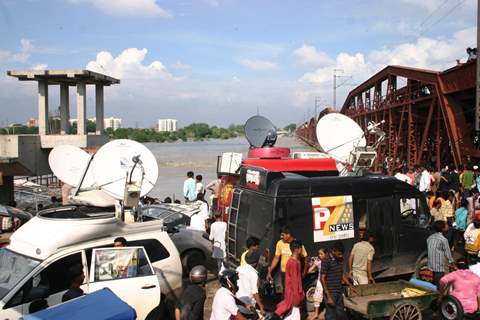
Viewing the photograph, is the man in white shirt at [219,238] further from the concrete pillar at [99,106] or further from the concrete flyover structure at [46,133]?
the concrete pillar at [99,106]

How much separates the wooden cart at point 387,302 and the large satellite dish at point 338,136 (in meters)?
6.96

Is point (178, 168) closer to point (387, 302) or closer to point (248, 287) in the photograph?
point (248, 287)

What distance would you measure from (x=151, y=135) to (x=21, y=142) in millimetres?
177756

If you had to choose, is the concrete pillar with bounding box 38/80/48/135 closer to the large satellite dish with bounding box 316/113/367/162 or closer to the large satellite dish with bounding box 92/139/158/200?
the large satellite dish with bounding box 316/113/367/162

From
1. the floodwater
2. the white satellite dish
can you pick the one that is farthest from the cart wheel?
the floodwater

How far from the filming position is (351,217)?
8.54m

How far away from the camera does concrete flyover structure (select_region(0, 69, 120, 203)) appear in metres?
19.2

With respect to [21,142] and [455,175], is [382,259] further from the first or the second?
[21,142]

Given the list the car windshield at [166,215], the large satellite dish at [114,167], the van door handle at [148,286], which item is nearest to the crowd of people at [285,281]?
the van door handle at [148,286]

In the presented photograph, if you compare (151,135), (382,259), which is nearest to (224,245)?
(382,259)

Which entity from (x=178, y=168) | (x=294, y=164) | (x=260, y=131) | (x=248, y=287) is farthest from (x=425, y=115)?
(x=178, y=168)

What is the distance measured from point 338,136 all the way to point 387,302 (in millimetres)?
8199

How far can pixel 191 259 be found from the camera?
33.6 ft

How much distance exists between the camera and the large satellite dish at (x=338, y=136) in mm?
14367
